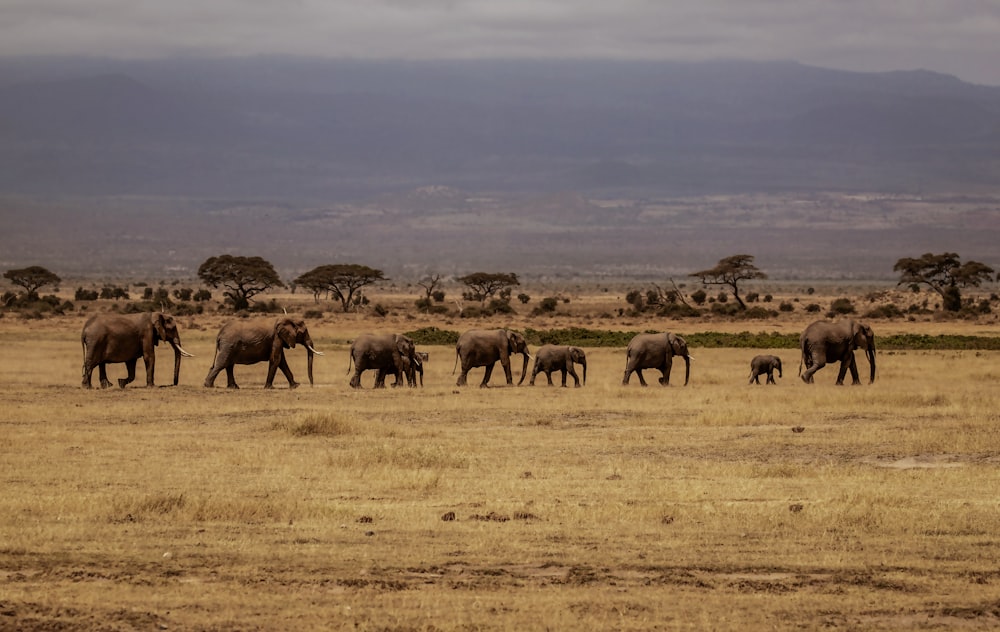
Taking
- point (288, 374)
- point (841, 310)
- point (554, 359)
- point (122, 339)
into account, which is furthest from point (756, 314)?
point (122, 339)

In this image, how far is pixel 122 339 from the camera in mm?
32656

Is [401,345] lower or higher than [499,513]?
higher

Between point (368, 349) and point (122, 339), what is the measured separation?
5.39m

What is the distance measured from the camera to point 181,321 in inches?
2682

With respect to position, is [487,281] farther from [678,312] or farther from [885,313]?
[885,313]

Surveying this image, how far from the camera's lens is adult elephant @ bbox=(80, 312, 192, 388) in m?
32.2

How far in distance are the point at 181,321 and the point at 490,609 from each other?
57778 millimetres

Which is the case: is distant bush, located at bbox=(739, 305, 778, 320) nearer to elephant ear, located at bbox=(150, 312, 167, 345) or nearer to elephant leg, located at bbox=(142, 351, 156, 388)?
elephant ear, located at bbox=(150, 312, 167, 345)

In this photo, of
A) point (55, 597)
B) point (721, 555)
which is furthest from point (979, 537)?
point (55, 597)

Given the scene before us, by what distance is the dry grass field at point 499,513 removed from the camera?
12.1m

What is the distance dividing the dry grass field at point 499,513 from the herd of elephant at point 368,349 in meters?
2.47

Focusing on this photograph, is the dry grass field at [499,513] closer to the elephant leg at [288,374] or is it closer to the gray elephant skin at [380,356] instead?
the elephant leg at [288,374]

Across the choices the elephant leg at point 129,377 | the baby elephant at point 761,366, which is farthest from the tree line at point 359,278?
the elephant leg at point 129,377

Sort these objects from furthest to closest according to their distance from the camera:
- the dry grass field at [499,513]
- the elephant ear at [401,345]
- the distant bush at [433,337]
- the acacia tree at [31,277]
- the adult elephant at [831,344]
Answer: the acacia tree at [31,277] → the distant bush at [433,337] → the adult elephant at [831,344] → the elephant ear at [401,345] → the dry grass field at [499,513]
